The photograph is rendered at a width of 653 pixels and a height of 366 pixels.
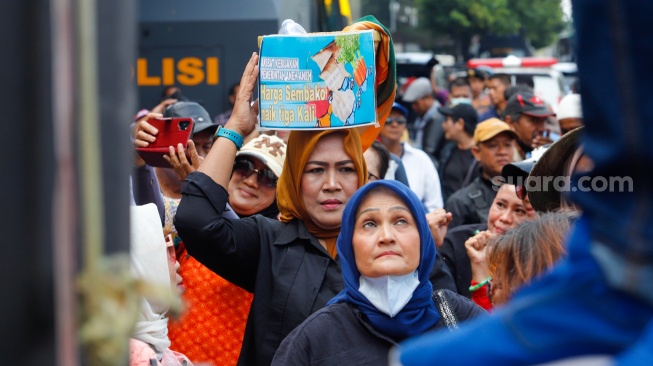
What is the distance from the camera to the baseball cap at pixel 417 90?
15695 mm

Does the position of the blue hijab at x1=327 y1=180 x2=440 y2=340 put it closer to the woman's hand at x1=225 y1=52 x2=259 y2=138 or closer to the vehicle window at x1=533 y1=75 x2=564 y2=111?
the woman's hand at x1=225 y1=52 x2=259 y2=138

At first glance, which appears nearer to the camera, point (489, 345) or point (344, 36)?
point (489, 345)

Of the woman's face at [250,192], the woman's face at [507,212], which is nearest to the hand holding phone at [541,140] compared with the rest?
the woman's face at [507,212]

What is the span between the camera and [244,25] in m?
10.4

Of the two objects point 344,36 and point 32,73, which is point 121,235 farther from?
point 344,36

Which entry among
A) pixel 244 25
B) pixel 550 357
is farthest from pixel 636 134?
pixel 244 25

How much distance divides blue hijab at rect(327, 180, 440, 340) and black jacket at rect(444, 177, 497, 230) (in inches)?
122

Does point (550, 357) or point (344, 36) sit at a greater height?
point (344, 36)

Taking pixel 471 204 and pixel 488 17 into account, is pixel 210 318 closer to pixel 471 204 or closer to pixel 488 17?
pixel 471 204

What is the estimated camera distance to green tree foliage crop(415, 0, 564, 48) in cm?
4575

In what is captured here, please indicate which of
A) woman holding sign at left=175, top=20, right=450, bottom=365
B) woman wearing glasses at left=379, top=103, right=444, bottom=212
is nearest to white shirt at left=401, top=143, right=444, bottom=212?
woman wearing glasses at left=379, top=103, right=444, bottom=212

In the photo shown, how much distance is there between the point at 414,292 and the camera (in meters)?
3.60

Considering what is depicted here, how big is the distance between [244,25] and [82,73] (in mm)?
9401

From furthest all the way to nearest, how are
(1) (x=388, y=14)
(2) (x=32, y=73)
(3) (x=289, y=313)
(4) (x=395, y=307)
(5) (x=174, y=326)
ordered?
(1) (x=388, y=14) < (5) (x=174, y=326) < (3) (x=289, y=313) < (4) (x=395, y=307) < (2) (x=32, y=73)
